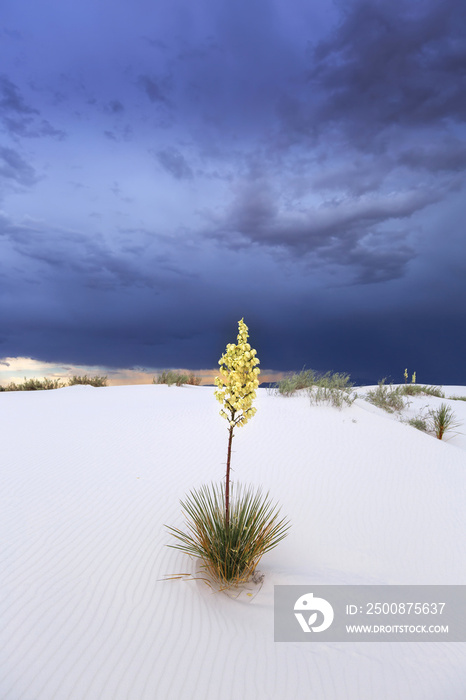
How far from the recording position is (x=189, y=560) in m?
4.05

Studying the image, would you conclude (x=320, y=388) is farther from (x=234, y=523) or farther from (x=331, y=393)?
(x=234, y=523)

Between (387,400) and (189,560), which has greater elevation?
(387,400)

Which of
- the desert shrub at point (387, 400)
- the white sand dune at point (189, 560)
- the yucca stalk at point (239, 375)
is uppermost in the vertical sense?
the yucca stalk at point (239, 375)

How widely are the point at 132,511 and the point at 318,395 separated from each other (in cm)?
672

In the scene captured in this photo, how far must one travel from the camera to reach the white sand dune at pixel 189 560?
2734 mm

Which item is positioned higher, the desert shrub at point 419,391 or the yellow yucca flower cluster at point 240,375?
the yellow yucca flower cluster at point 240,375

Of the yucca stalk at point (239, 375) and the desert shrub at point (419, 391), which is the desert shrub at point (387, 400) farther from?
the yucca stalk at point (239, 375)

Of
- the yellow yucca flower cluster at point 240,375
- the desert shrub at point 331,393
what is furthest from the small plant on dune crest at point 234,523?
the desert shrub at point 331,393

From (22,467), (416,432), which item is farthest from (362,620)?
(416,432)

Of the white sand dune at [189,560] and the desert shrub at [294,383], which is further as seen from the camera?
the desert shrub at [294,383]

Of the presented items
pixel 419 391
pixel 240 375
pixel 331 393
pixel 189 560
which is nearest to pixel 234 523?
pixel 189 560

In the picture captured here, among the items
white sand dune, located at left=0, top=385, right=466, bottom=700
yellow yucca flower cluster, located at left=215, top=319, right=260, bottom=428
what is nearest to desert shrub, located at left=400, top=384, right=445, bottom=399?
white sand dune, located at left=0, top=385, right=466, bottom=700

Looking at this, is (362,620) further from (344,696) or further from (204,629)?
(204,629)

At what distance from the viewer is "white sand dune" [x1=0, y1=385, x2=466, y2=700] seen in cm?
273
